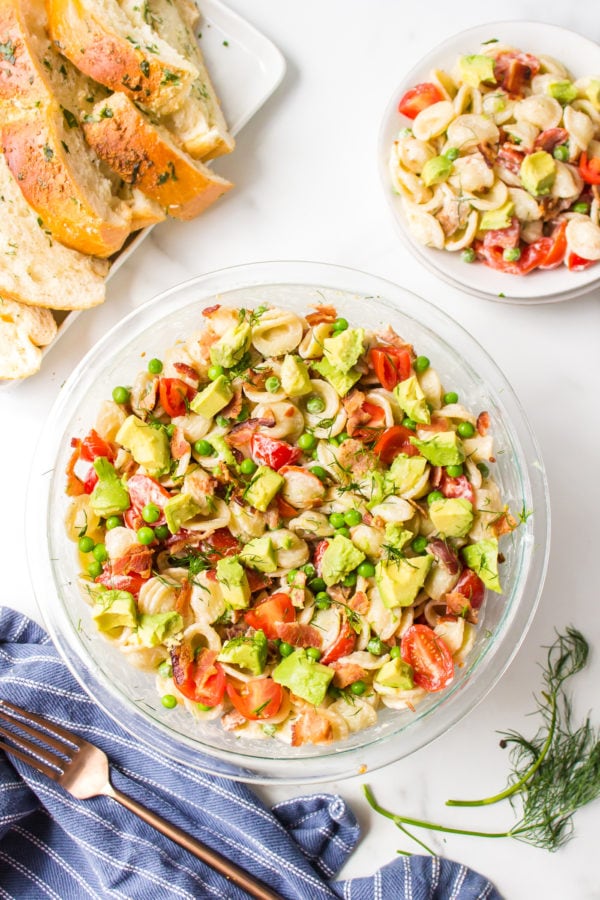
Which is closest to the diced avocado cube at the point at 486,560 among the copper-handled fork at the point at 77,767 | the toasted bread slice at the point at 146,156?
the copper-handled fork at the point at 77,767

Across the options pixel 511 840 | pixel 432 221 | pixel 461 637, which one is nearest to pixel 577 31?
pixel 432 221

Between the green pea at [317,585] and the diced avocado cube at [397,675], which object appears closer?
the diced avocado cube at [397,675]

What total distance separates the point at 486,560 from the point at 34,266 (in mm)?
2265

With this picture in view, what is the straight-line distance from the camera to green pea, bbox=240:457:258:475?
3072 mm

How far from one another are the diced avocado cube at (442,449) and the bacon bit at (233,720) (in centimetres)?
113

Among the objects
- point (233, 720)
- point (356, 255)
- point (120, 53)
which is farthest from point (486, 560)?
point (120, 53)

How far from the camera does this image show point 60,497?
345cm

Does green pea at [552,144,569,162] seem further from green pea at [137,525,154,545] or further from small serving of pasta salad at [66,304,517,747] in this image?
green pea at [137,525,154,545]

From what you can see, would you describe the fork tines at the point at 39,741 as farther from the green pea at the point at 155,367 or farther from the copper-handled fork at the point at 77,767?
the green pea at the point at 155,367

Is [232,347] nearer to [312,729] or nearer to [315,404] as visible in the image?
[315,404]

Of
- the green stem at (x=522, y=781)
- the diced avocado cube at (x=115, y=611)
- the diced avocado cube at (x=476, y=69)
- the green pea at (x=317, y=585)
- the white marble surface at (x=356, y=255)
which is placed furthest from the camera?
the white marble surface at (x=356, y=255)

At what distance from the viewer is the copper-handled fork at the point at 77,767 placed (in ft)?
11.7

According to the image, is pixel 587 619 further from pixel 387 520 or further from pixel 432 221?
pixel 432 221

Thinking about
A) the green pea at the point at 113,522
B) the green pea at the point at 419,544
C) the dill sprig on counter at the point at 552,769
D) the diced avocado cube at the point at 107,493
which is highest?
the diced avocado cube at the point at 107,493
